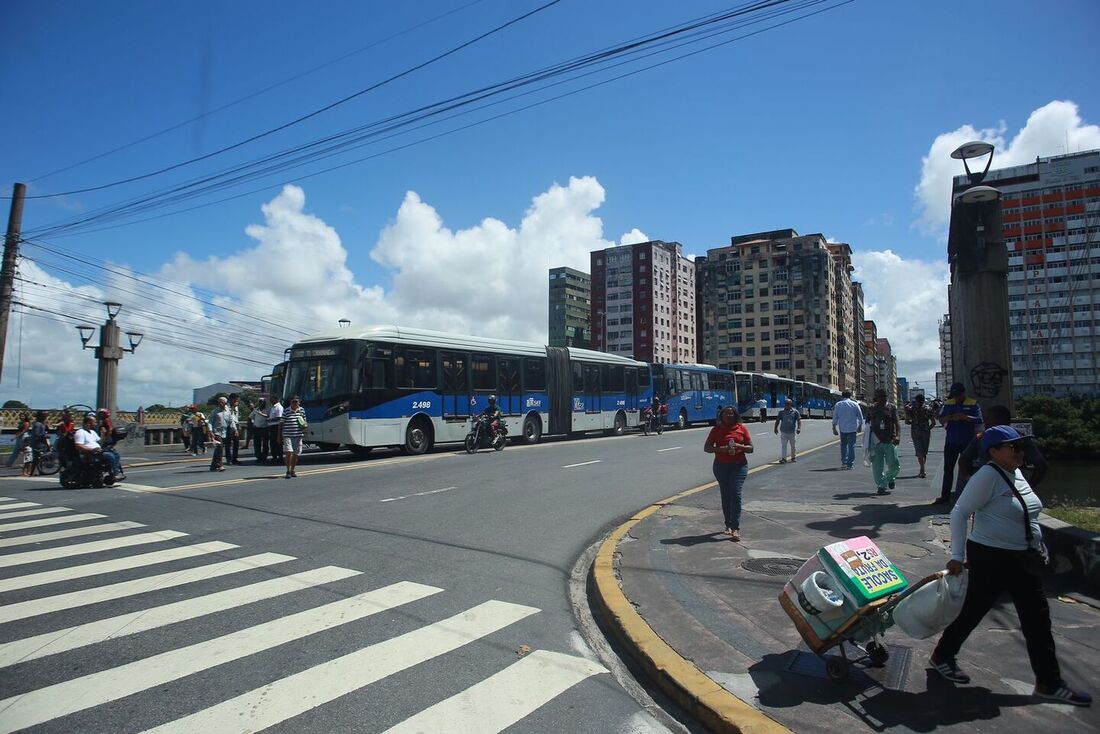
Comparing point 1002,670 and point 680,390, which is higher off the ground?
point 680,390

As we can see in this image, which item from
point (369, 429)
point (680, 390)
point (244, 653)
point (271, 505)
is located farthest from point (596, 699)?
point (680, 390)

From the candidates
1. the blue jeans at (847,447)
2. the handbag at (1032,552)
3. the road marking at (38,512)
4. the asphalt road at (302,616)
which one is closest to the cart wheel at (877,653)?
the handbag at (1032,552)

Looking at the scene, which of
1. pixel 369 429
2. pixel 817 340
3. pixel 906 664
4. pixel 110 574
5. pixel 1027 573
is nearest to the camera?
pixel 1027 573

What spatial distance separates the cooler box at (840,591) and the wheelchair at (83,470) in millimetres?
13334

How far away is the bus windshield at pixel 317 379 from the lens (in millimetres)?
16969

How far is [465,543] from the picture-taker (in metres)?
7.50

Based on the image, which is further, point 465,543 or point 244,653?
point 465,543

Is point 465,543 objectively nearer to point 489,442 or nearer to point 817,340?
point 489,442

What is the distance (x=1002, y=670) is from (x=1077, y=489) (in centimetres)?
4079

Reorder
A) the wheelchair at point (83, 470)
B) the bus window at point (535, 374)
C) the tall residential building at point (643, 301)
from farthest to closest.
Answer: the tall residential building at point (643, 301) < the bus window at point (535, 374) < the wheelchair at point (83, 470)

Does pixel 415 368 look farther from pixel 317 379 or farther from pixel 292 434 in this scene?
pixel 292 434

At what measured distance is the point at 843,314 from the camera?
136500 millimetres

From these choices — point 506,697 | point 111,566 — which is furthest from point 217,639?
point 111,566

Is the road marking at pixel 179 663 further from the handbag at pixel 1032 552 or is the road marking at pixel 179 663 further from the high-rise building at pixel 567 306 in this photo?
the high-rise building at pixel 567 306
